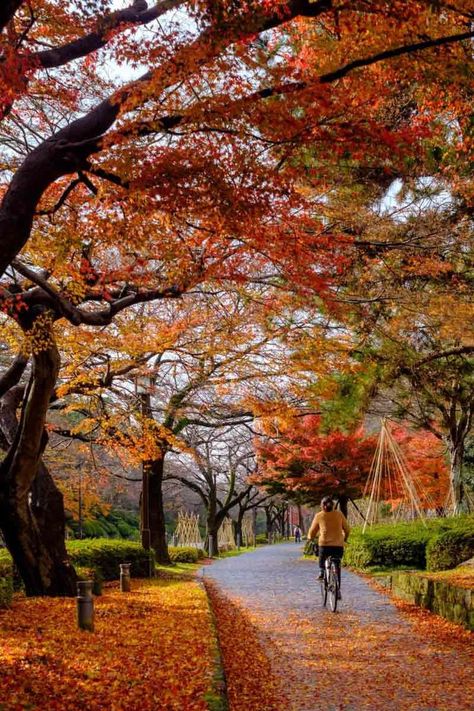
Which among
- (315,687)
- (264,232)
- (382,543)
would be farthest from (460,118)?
(382,543)

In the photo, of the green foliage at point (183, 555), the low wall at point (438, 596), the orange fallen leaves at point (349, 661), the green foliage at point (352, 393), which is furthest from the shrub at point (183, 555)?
the orange fallen leaves at point (349, 661)

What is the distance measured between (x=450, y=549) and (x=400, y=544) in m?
3.67

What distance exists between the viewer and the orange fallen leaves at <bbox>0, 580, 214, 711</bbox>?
4598 millimetres

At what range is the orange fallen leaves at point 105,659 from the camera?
460 cm

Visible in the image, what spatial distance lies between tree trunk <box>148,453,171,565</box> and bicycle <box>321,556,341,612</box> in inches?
457

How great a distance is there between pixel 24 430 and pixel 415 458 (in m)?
20.5

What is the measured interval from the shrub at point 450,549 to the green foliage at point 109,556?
6790mm

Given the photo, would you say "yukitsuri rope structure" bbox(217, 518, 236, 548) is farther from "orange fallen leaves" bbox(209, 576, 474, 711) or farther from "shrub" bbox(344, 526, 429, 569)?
"orange fallen leaves" bbox(209, 576, 474, 711)

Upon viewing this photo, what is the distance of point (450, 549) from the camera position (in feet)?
40.8

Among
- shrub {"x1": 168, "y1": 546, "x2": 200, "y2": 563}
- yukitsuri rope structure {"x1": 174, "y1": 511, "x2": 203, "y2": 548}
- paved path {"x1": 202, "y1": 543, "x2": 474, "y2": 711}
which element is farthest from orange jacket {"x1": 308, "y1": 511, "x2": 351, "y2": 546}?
yukitsuri rope structure {"x1": 174, "y1": 511, "x2": 203, "y2": 548}

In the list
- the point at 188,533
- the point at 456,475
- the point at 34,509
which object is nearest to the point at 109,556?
the point at 34,509

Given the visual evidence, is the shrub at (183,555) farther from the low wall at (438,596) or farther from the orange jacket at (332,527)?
the orange jacket at (332,527)

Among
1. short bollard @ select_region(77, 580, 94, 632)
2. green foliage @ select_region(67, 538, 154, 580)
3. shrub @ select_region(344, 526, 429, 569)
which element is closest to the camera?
short bollard @ select_region(77, 580, 94, 632)

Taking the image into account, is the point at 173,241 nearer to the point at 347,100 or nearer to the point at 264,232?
the point at 264,232
